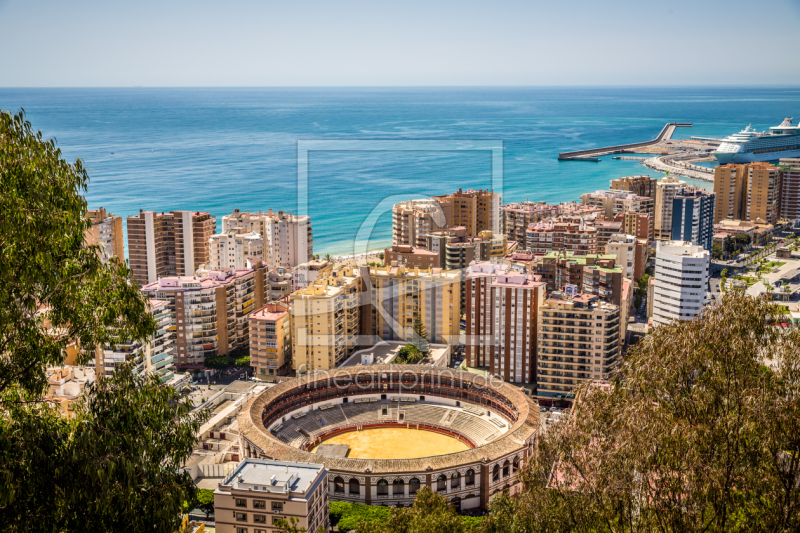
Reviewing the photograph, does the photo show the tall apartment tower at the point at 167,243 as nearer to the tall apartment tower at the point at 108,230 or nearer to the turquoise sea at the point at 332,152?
the tall apartment tower at the point at 108,230

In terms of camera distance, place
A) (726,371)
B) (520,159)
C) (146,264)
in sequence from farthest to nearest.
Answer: (520,159), (146,264), (726,371)

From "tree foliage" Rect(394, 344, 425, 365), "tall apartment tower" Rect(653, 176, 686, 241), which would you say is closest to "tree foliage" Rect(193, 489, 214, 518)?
"tree foliage" Rect(394, 344, 425, 365)

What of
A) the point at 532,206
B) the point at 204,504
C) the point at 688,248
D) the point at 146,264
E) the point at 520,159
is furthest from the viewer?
the point at 520,159

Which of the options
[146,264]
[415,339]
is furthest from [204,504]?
[146,264]

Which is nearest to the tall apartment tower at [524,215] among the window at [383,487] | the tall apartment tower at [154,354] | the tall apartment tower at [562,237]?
the tall apartment tower at [562,237]

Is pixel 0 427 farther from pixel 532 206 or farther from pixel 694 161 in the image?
pixel 694 161

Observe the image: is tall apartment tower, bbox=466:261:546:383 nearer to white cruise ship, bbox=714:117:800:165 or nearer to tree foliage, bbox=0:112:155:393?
tree foliage, bbox=0:112:155:393
